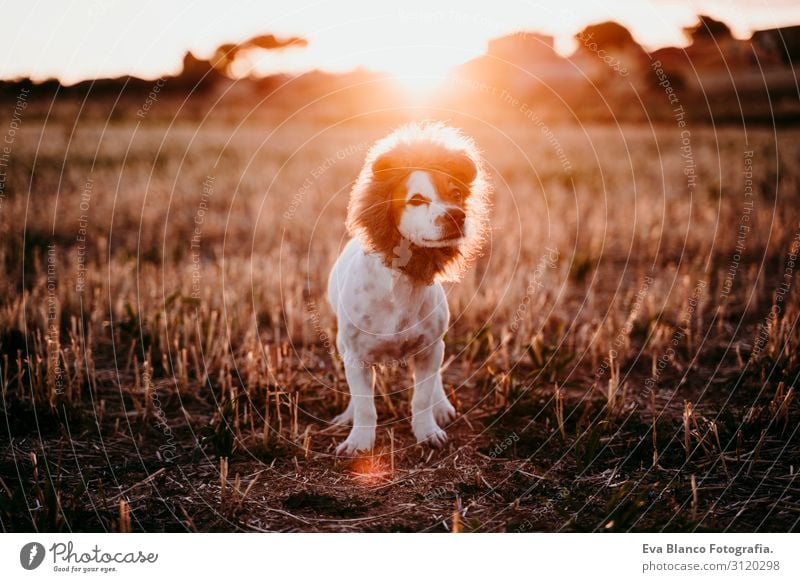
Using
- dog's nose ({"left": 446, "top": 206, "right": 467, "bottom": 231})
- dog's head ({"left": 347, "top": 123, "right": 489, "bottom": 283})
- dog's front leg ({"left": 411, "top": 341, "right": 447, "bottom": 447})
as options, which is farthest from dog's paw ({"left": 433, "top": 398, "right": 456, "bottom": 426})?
dog's nose ({"left": 446, "top": 206, "right": 467, "bottom": 231})

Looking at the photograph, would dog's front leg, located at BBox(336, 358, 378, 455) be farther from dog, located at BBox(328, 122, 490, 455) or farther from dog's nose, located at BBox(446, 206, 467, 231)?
dog's nose, located at BBox(446, 206, 467, 231)

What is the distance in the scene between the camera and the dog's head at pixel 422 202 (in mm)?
3365

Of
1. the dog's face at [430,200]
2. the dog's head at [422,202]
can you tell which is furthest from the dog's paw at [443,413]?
the dog's face at [430,200]

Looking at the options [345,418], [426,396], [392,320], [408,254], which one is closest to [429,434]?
[426,396]

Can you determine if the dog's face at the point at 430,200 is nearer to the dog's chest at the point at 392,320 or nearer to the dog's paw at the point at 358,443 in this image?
the dog's chest at the point at 392,320

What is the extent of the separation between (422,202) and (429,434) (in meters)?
1.45

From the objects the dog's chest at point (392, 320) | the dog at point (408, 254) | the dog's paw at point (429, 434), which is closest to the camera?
the dog at point (408, 254)

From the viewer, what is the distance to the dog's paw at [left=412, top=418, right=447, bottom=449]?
3957 mm

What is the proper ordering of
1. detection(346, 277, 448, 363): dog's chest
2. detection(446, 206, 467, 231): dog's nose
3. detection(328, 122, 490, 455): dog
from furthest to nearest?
detection(346, 277, 448, 363): dog's chest
detection(328, 122, 490, 455): dog
detection(446, 206, 467, 231): dog's nose

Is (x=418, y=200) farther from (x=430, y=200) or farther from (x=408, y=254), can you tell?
(x=408, y=254)

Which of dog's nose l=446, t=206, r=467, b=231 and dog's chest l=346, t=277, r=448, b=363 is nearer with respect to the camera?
dog's nose l=446, t=206, r=467, b=231

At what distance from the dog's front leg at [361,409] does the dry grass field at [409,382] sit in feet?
0.32

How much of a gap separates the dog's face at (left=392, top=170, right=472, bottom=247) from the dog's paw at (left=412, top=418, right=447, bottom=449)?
1183mm

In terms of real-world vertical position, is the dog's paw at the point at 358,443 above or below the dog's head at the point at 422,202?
below
